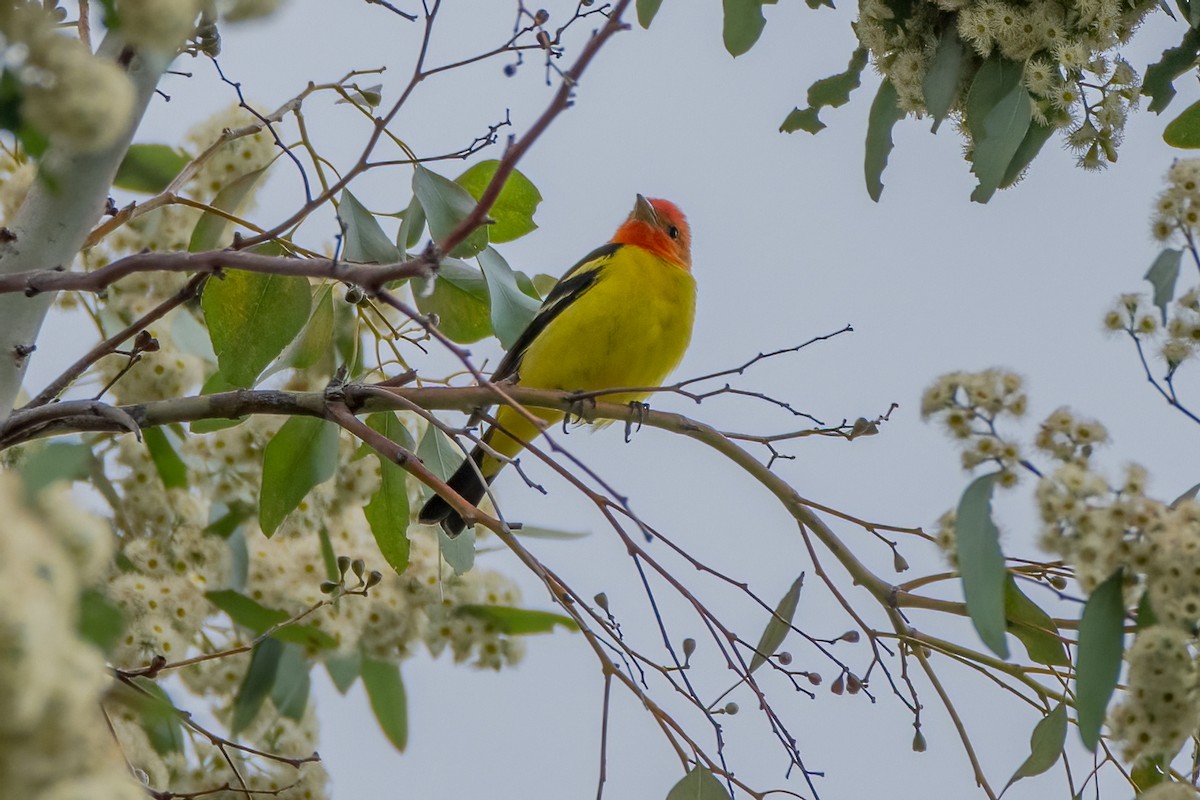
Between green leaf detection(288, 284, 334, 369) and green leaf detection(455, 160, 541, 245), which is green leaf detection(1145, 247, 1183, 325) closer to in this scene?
green leaf detection(455, 160, 541, 245)

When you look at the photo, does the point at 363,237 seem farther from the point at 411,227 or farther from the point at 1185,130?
the point at 1185,130

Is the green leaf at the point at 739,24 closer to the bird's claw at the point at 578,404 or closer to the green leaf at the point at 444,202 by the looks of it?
the green leaf at the point at 444,202

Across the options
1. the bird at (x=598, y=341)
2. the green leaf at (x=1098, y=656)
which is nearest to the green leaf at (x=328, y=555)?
the bird at (x=598, y=341)

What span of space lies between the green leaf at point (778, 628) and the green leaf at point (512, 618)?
675 millimetres

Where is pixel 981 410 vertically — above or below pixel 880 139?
below

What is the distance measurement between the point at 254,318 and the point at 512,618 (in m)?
0.99

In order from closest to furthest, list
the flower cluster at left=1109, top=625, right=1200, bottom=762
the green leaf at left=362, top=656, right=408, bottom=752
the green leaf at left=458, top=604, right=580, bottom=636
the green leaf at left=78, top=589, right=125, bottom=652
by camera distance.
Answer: the green leaf at left=78, top=589, right=125, bottom=652 < the flower cluster at left=1109, top=625, right=1200, bottom=762 < the green leaf at left=458, top=604, right=580, bottom=636 < the green leaf at left=362, top=656, right=408, bottom=752

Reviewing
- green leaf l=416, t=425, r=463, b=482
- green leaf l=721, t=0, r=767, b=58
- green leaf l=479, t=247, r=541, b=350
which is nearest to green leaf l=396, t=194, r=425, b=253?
green leaf l=479, t=247, r=541, b=350

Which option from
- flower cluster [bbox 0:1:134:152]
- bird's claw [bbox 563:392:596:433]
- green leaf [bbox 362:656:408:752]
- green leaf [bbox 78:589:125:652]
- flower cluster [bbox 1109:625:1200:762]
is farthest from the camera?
green leaf [bbox 362:656:408:752]

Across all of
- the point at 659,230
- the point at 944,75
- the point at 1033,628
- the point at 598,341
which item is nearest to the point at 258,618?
the point at 598,341

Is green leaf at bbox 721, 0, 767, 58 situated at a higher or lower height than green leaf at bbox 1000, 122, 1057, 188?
higher

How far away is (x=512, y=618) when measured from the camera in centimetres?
316

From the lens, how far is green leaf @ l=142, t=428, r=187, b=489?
3174mm

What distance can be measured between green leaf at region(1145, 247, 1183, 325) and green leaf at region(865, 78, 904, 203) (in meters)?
0.99
